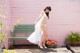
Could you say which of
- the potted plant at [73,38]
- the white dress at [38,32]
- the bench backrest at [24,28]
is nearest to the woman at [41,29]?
the white dress at [38,32]

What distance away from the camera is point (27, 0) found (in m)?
7.98

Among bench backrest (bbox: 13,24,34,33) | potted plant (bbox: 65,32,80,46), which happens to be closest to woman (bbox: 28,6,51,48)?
bench backrest (bbox: 13,24,34,33)

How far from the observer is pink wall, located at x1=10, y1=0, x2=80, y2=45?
800cm

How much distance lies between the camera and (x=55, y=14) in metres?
8.10

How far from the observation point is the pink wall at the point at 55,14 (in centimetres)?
800

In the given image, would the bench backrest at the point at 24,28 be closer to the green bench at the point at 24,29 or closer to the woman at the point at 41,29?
the green bench at the point at 24,29

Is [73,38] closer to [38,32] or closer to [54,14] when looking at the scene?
[54,14]

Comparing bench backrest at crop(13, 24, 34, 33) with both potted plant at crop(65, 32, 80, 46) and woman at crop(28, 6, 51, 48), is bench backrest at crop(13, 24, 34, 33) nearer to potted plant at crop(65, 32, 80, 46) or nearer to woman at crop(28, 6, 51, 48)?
woman at crop(28, 6, 51, 48)

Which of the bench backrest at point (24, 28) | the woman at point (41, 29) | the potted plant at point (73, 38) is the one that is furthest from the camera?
the bench backrest at point (24, 28)

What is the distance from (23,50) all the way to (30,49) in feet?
0.96

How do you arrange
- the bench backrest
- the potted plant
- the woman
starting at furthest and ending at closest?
the bench backrest → the potted plant → the woman

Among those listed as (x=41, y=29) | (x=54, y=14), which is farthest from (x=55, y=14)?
(x=41, y=29)

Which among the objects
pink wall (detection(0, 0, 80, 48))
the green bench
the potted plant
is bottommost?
the potted plant

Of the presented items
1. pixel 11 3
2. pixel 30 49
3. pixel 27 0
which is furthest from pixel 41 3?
pixel 30 49
